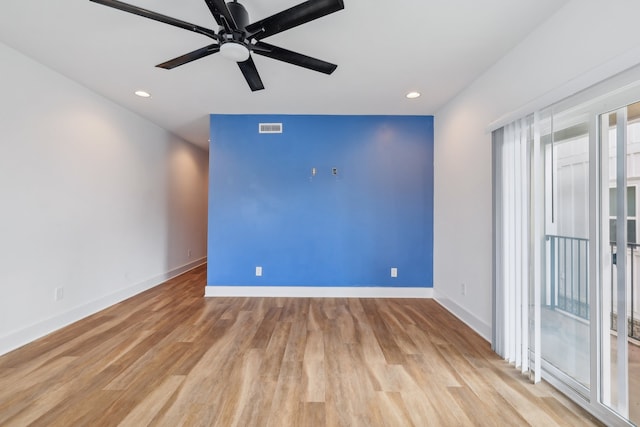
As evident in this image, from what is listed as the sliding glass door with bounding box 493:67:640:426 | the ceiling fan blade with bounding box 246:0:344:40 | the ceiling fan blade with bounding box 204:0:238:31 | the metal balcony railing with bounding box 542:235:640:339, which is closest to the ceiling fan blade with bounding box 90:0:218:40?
the ceiling fan blade with bounding box 204:0:238:31

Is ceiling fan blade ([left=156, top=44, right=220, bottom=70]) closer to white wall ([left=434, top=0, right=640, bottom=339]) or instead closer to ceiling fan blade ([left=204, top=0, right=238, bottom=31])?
ceiling fan blade ([left=204, top=0, right=238, bottom=31])

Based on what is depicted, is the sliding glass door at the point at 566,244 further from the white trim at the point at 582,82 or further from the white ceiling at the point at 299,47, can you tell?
the white ceiling at the point at 299,47

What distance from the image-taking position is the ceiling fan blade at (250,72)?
185 centimetres

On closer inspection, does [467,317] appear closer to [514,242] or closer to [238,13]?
[514,242]

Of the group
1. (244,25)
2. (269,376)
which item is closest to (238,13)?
(244,25)

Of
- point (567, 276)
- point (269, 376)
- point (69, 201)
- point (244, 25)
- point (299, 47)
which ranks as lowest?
point (269, 376)

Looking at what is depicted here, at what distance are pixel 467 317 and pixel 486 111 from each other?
2078 millimetres

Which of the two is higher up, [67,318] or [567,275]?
[567,275]

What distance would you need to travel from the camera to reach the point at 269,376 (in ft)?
5.94

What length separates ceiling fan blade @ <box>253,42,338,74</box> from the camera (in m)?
1.67

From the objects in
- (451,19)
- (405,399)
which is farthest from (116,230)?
(451,19)

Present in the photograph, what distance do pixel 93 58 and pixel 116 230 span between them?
6.58 feet

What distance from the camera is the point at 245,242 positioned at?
3.60 meters

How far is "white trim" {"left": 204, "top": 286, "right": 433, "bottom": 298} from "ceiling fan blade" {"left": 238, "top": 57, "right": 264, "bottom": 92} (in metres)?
2.56
